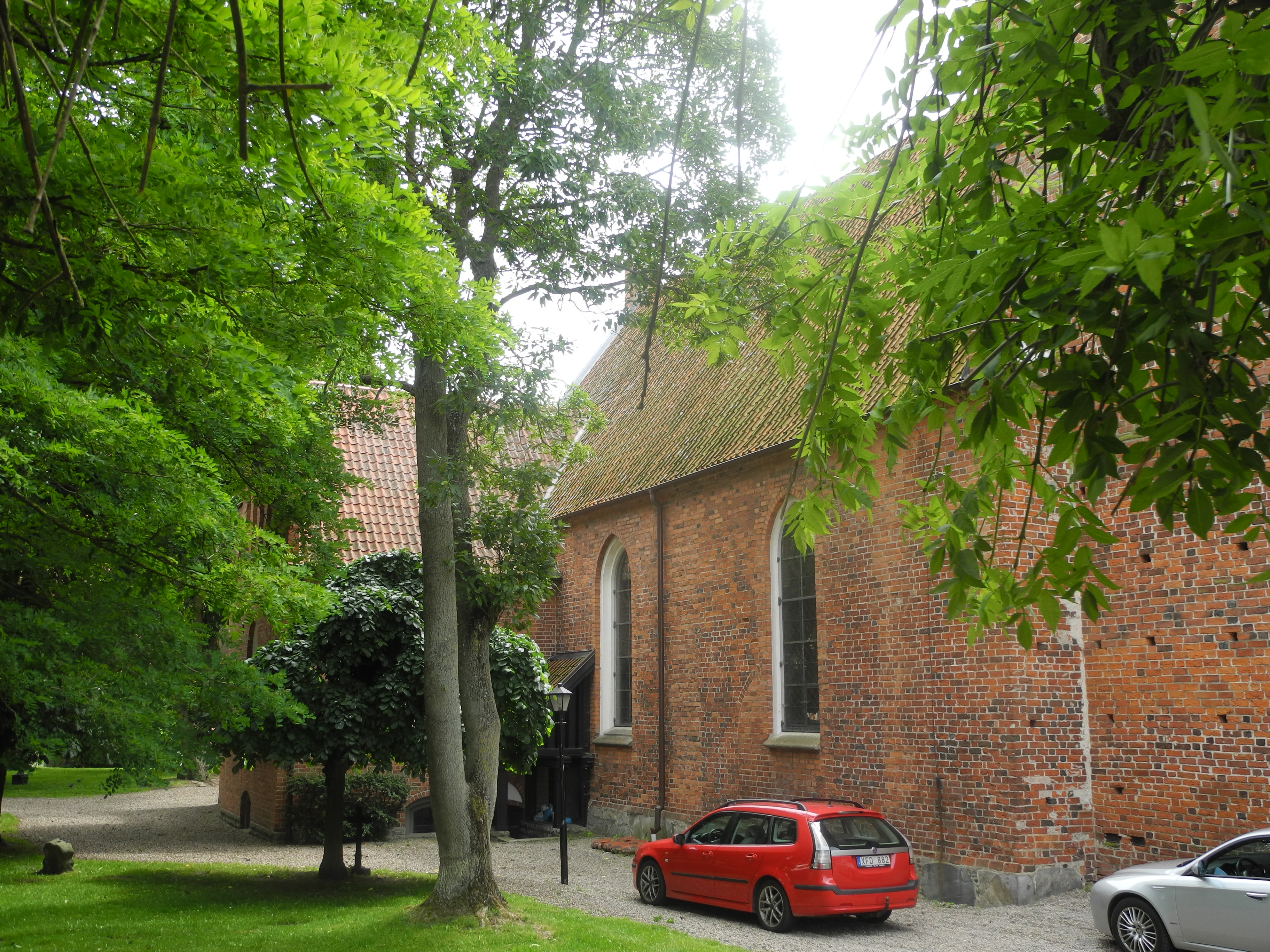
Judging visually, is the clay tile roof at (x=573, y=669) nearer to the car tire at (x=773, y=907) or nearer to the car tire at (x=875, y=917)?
the car tire at (x=773, y=907)

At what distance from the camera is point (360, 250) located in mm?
5047

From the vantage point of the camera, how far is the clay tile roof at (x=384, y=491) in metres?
20.8

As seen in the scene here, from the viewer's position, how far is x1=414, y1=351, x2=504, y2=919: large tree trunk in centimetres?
1049

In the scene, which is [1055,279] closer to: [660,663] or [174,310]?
[174,310]

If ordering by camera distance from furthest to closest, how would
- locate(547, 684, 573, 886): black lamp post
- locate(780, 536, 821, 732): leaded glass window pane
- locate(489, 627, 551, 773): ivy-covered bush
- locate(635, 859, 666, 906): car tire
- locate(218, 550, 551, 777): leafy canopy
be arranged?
locate(780, 536, 821, 732): leaded glass window pane, locate(547, 684, 573, 886): black lamp post, locate(489, 627, 551, 773): ivy-covered bush, locate(635, 859, 666, 906): car tire, locate(218, 550, 551, 777): leafy canopy

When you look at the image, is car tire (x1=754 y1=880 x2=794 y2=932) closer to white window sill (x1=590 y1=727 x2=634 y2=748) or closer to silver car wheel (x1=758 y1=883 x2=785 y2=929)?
silver car wheel (x1=758 y1=883 x2=785 y2=929)

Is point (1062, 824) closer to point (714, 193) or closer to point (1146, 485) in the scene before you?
point (714, 193)

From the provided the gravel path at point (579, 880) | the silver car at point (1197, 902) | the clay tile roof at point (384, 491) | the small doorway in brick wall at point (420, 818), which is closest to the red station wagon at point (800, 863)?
the gravel path at point (579, 880)

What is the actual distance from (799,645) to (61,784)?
2802 centimetres

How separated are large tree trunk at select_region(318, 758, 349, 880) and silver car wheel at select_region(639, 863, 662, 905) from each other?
159 inches

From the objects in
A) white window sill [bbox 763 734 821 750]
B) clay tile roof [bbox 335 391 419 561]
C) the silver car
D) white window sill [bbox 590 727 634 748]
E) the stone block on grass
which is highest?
clay tile roof [bbox 335 391 419 561]

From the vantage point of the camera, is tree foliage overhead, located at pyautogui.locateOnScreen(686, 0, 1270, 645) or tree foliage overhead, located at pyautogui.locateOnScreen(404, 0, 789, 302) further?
tree foliage overhead, located at pyautogui.locateOnScreen(404, 0, 789, 302)

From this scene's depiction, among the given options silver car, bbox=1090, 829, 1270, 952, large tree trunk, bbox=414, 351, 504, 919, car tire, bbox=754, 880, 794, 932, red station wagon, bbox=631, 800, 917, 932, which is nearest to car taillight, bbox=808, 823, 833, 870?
red station wagon, bbox=631, 800, 917, 932

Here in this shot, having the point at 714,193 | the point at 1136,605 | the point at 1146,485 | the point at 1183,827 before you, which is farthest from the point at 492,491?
the point at 1146,485
